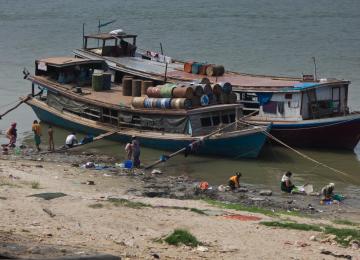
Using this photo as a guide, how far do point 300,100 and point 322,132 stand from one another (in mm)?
1406

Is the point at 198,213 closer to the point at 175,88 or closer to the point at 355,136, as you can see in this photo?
the point at 175,88

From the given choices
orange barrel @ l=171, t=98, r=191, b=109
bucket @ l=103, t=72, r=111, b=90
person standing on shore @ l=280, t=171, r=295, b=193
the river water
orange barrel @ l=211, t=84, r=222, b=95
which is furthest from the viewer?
bucket @ l=103, t=72, r=111, b=90

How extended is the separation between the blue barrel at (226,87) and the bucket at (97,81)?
20.7 ft

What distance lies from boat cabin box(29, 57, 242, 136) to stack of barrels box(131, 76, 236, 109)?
22cm

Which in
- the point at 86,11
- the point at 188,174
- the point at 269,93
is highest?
the point at 86,11

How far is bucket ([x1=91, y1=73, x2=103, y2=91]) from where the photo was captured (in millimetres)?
32625

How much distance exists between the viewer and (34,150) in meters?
28.3

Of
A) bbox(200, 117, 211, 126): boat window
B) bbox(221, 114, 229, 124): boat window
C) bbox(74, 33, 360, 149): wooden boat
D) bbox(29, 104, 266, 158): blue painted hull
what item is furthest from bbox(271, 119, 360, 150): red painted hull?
bbox(200, 117, 211, 126): boat window

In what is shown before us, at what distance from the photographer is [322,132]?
2922 centimetres

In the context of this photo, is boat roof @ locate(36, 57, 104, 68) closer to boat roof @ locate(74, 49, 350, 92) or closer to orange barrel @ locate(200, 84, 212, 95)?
boat roof @ locate(74, 49, 350, 92)

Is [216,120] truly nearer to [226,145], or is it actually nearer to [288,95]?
[226,145]

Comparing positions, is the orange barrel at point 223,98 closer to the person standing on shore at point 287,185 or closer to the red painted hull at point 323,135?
the red painted hull at point 323,135

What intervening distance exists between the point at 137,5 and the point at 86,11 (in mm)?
5623

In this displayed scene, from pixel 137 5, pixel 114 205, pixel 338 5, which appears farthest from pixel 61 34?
pixel 114 205
